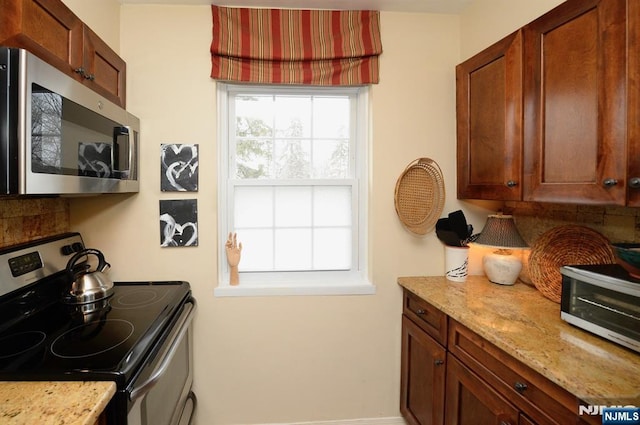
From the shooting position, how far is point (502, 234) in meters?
1.70

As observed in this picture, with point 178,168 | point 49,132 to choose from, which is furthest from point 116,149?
point 49,132

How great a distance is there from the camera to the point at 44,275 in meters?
1.38

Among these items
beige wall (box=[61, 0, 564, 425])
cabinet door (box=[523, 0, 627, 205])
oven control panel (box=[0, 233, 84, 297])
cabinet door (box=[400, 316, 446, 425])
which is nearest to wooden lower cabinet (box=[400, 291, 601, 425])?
cabinet door (box=[400, 316, 446, 425])

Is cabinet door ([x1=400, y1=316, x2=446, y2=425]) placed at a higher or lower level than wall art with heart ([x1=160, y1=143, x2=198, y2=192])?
lower

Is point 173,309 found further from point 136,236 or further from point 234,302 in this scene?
point 136,236

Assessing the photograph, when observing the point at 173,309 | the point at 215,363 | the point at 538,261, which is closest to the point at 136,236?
the point at 173,309

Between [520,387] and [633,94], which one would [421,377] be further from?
[633,94]

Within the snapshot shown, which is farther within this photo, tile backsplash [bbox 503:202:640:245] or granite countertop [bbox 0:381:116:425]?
tile backsplash [bbox 503:202:640:245]

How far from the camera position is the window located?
1.92 metres

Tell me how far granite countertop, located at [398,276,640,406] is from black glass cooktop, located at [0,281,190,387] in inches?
47.8

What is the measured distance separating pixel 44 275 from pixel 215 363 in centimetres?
96

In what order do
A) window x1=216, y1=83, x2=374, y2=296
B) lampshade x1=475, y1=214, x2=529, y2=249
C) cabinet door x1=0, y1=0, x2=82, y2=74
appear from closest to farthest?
cabinet door x1=0, y1=0, x2=82, y2=74, lampshade x1=475, y1=214, x2=529, y2=249, window x1=216, y1=83, x2=374, y2=296
